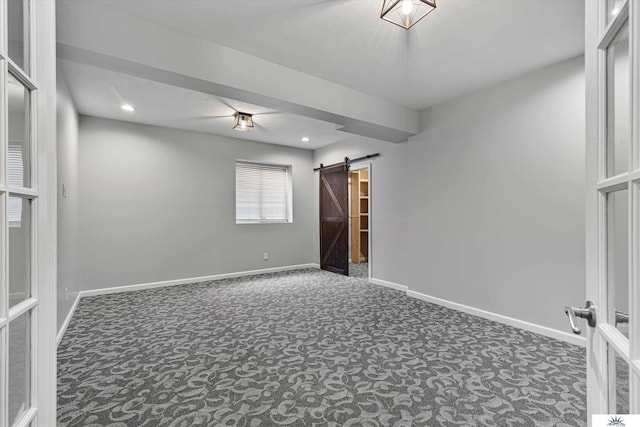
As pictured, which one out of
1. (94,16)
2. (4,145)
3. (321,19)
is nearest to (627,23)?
(4,145)

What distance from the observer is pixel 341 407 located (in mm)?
1736

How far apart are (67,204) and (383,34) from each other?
3612 millimetres

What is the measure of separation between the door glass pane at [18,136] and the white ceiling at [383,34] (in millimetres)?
1659

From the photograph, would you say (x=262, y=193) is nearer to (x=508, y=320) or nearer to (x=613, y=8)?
(x=508, y=320)

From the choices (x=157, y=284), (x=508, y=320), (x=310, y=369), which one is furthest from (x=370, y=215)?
(x=157, y=284)

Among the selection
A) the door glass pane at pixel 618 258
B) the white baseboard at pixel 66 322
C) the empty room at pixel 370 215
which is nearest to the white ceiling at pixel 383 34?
the empty room at pixel 370 215

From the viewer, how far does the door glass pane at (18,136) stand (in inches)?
27.6

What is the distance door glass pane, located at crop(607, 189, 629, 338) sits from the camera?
0.66 meters

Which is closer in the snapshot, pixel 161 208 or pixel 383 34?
pixel 383 34

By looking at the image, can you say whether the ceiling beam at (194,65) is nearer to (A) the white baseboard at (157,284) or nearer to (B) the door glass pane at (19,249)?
(B) the door glass pane at (19,249)

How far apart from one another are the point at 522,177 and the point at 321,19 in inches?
97.7

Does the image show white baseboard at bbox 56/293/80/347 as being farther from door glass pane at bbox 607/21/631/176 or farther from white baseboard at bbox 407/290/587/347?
white baseboard at bbox 407/290/587/347

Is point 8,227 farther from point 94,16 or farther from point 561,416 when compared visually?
point 561,416

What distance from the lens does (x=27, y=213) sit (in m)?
0.79
